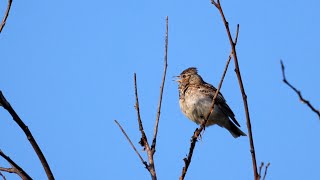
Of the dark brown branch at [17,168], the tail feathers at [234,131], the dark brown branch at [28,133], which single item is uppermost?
the tail feathers at [234,131]

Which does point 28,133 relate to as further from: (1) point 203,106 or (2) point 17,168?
(1) point 203,106

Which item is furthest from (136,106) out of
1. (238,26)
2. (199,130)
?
(199,130)

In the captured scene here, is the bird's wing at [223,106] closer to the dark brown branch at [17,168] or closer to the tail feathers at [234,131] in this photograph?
the tail feathers at [234,131]

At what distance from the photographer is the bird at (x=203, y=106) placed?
9867 mm

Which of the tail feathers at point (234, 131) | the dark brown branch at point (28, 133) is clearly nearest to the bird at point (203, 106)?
the tail feathers at point (234, 131)

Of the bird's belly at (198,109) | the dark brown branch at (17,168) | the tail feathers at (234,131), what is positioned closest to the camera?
the dark brown branch at (17,168)

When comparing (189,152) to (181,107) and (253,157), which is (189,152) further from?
(181,107)

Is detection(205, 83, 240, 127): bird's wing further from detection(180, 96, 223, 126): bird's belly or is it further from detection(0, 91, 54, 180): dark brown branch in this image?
detection(0, 91, 54, 180): dark brown branch

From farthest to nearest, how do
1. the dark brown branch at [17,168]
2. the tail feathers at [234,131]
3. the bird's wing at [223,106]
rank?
the tail feathers at [234,131] → the bird's wing at [223,106] → the dark brown branch at [17,168]

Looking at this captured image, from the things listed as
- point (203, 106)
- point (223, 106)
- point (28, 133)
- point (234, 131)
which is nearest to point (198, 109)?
point (203, 106)

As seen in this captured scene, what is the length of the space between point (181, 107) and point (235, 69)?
707 cm

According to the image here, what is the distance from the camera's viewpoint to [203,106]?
982cm

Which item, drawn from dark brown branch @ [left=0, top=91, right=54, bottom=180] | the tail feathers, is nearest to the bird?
the tail feathers

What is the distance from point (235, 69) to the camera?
3180 mm
